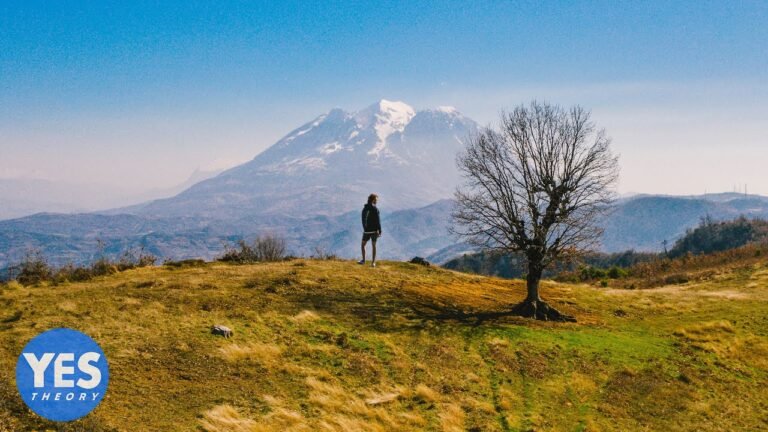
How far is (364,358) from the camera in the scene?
15.4 metres

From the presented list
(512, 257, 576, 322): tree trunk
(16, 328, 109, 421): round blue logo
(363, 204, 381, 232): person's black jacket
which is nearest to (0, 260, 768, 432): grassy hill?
(16, 328, 109, 421): round blue logo

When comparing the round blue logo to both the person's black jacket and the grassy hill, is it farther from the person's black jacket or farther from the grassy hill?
the person's black jacket

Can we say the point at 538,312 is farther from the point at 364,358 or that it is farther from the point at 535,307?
the point at 364,358

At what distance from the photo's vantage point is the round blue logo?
9273mm

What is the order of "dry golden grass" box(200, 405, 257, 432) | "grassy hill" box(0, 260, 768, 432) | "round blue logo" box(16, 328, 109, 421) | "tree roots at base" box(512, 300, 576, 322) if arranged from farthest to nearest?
1. "tree roots at base" box(512, 300, 576, 322)
2. "grassy hill" box(0, 260, 768, 432)
3. "dry golden grass" box(200, 405, 257, 432)
4. "round blue logo" box(16, 328, 109, 421)

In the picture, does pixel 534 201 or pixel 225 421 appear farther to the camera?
pixel 534 201

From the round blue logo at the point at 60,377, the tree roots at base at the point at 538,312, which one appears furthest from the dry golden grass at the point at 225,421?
the tree roots at base at the point at 538,312

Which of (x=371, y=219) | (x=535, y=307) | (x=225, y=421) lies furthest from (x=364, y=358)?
(x=535, y=307)

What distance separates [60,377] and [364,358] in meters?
8.43

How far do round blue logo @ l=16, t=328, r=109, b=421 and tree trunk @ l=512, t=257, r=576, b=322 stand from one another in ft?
62.4

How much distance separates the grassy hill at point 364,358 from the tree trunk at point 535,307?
1.14 meters

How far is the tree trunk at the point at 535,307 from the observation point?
947 inches

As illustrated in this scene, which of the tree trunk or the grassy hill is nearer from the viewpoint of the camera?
the grassy hill

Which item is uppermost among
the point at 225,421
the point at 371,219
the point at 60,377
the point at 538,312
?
the point at 371,219
